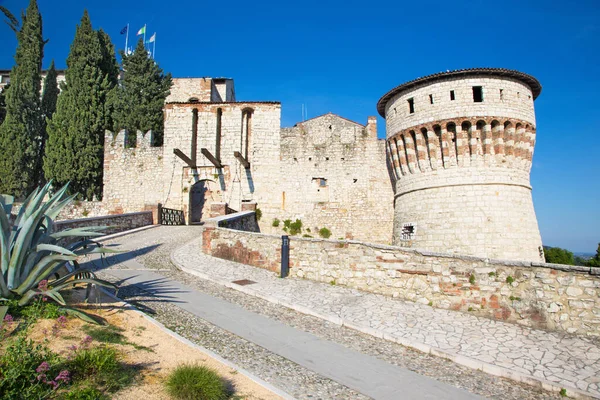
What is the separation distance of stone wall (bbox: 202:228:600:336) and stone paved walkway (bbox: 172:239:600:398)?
29 cm

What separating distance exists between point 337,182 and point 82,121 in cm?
1709

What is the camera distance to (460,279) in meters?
8.14

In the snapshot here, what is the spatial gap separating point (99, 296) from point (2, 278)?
1.53 meters

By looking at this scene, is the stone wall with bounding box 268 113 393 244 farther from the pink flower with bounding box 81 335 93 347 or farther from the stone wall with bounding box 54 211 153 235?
the pink flower with bounding box 81 335 93 347

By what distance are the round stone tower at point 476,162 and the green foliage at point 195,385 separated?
13726 millimetres

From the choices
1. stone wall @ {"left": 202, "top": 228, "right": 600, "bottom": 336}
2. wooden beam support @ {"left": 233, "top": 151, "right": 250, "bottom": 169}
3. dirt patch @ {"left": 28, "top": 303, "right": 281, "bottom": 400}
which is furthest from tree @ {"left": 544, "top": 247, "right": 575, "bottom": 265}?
dirt patch @ {"left": 28, "top": 303, "right": 281, "bottom": 400}

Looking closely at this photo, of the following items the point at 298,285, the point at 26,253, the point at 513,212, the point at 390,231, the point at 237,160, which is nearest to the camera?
the point at 26,253

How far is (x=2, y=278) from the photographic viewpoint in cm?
495

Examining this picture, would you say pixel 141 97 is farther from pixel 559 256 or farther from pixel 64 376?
pixel 559 256

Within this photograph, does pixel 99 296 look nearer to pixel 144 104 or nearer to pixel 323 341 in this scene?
pixel 323 341

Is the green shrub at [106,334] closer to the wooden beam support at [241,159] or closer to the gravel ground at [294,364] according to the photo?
the gravel ground at [294,364]

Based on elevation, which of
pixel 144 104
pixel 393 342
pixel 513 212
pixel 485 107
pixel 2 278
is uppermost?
pixel 144 104

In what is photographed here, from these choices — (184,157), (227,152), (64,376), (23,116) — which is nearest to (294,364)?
(64,376)

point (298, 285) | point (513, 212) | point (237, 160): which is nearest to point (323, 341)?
point (298, 285)
